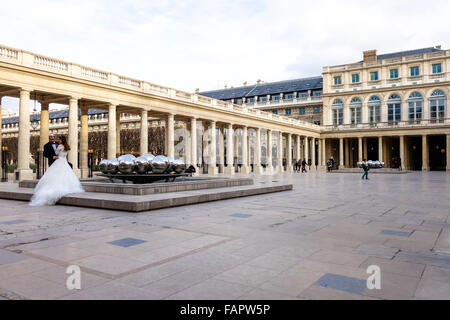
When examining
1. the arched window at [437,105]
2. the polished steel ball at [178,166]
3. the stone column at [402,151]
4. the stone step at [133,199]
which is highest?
the arched window at [437,105]

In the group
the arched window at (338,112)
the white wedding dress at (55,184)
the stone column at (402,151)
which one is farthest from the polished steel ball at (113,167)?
the arched window at (338,112)

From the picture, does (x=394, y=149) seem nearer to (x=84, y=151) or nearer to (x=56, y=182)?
(x=84, y=151)

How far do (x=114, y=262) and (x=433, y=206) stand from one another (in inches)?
395

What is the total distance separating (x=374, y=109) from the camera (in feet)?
199

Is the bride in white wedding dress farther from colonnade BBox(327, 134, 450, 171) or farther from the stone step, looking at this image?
→ colonnade BBox(327, 134, 450, 171)

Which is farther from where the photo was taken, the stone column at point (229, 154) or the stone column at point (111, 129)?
the stone column at point (229, 154)

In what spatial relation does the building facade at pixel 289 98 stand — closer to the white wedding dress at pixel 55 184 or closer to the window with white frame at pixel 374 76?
the window with white frame at pixel 374 76

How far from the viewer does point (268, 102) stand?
73.7m

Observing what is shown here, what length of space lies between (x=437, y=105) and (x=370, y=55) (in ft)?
51.0

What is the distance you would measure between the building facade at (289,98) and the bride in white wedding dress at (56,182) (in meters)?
62.6

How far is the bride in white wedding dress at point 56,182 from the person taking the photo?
10.8m

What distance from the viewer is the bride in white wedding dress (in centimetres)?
1075
